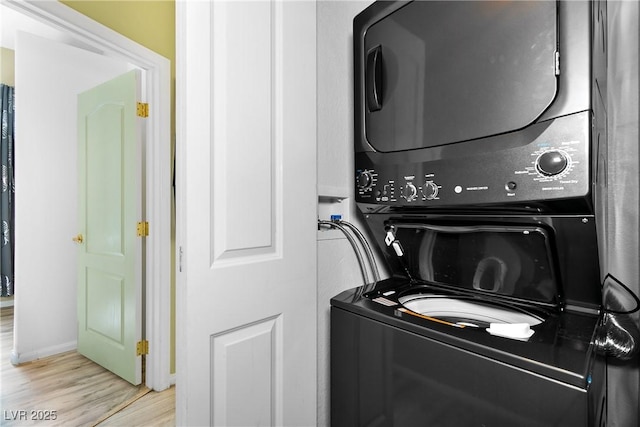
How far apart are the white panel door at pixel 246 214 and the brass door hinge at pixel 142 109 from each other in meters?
1.65

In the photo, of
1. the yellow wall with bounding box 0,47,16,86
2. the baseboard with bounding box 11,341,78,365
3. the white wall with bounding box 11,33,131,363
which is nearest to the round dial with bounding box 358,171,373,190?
the white wall with bounding box 11,33,131,363

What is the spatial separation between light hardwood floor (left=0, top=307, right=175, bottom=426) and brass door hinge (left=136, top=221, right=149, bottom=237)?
3.69 feet

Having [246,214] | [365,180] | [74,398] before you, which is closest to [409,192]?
[365,180]

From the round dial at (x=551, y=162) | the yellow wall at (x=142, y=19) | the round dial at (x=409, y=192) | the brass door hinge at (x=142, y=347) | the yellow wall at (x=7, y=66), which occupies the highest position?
the yellow wall at (x=7, y=66)

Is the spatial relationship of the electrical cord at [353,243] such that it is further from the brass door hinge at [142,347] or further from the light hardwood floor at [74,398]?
the brass door hinge at [142,347]

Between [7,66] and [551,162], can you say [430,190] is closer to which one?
[551,162]

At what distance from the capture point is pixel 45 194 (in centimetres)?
303

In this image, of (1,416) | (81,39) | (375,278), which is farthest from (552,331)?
(1,416)

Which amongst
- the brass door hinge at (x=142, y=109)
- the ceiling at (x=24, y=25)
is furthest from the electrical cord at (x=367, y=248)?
the ceiling at (x=24, y=25)

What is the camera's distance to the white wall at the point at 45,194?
113 inches

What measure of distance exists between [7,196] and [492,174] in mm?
5110

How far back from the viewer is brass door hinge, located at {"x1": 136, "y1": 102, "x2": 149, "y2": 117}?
2275 mm

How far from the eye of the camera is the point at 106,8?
1919mm

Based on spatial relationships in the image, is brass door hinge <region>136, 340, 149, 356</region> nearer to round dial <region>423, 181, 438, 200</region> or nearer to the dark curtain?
round dial <region>423, 181, 438, 200</region>
